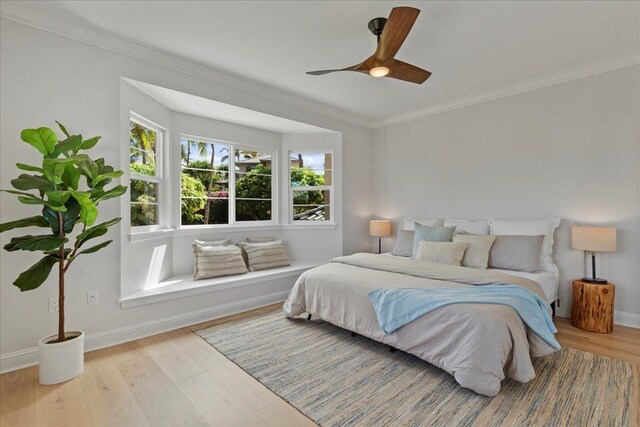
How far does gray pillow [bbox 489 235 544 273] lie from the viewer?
3.06m

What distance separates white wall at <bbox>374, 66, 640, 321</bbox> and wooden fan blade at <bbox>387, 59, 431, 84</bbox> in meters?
1.74

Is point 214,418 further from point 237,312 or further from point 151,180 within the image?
point 151,180

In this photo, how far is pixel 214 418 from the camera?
1731mm

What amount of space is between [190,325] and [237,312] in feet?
1.75

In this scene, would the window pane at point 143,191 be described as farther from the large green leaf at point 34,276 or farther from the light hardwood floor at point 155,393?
the light hardwood floor at point 155,393

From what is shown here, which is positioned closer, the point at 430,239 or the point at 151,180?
the point at 151,180

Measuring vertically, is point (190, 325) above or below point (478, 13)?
below

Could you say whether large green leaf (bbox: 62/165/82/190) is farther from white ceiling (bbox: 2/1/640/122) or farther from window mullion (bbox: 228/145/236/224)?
window mullion (bbox: 228/145/236/224)

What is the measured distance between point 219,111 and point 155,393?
2986mm

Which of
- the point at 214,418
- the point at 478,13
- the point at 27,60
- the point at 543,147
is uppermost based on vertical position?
the point at 478,13

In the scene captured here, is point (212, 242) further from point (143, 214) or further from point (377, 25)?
point (377, 25)

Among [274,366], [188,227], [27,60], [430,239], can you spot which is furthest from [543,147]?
[27,60]

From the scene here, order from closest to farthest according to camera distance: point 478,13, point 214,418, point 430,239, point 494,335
→ point 214,418 < point 494,335 < point 478,13 < point 430,239

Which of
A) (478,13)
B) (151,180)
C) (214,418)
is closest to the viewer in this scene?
(214,418)
